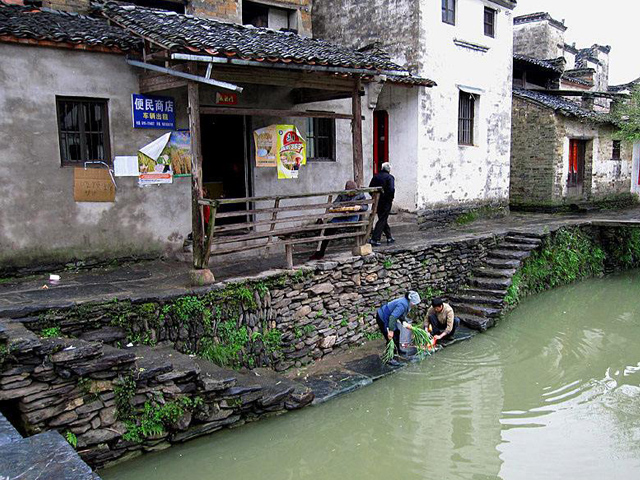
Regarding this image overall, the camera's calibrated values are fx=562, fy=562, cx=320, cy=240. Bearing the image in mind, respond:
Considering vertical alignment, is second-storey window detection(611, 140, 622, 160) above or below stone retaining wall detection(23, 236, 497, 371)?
above

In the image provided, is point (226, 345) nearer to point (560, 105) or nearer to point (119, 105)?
point (119, 105)

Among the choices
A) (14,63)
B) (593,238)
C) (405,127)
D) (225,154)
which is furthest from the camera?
(593,238)

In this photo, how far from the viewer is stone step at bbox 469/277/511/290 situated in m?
11.9

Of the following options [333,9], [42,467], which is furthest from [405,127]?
[42,467]

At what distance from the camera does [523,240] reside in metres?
13.3

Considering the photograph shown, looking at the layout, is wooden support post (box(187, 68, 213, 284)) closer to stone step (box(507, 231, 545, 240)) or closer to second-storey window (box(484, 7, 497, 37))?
stone step (box(507, 231, 545, 240))

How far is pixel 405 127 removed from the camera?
A: 13719 millimetres

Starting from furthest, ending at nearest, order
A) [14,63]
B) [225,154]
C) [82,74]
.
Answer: [225,154] < [82,74] < [14,63]

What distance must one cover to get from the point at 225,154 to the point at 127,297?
14.4 feet

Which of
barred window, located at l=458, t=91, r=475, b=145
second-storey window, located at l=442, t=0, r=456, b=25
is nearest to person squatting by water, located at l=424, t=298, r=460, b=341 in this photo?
barred window, located at l=458, t=91, r=475, b=145

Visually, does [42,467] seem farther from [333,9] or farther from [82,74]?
[333,9]

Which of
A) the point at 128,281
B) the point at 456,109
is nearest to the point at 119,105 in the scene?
the point at 128,281

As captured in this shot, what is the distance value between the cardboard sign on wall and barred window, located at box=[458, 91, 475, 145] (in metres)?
9.58

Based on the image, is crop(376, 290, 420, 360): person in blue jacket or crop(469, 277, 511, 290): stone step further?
crop(469, 277, 511, 290): stone step
